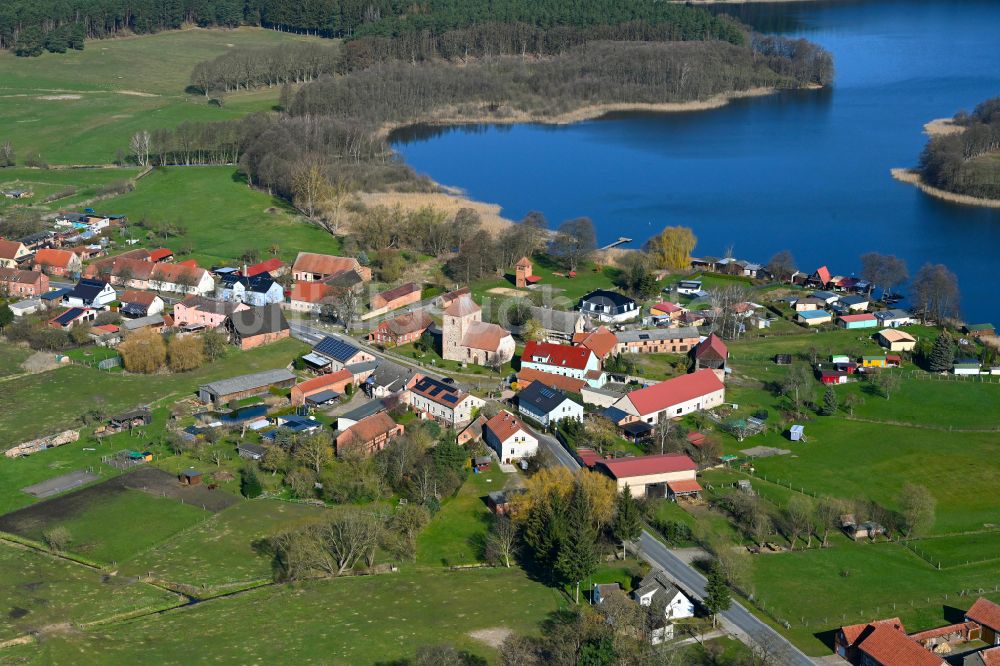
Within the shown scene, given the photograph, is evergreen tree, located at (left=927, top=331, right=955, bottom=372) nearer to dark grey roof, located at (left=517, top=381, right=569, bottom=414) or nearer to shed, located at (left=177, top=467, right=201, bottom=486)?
dark grey roof, located at (left=517, top=381, right=569, bottom=414)

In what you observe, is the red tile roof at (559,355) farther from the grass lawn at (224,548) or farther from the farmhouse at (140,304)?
the farmhouse at (140,304)

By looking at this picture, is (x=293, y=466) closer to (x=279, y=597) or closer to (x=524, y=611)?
(x=279, y=597)

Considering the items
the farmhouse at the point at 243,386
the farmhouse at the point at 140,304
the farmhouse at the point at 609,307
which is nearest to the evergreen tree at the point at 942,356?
the farmhouse at the point at 609,307

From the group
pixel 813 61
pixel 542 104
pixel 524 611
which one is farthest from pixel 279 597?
pixel 813 61

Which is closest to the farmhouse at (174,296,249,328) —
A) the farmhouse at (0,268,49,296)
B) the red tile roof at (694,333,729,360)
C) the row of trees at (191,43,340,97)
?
the farmhouse at (0,268,49,296)

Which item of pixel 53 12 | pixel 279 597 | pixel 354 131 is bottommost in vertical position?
pixel 279 597

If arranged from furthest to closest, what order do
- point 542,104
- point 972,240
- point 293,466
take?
point 542,104
point 972,240
point 293,466
